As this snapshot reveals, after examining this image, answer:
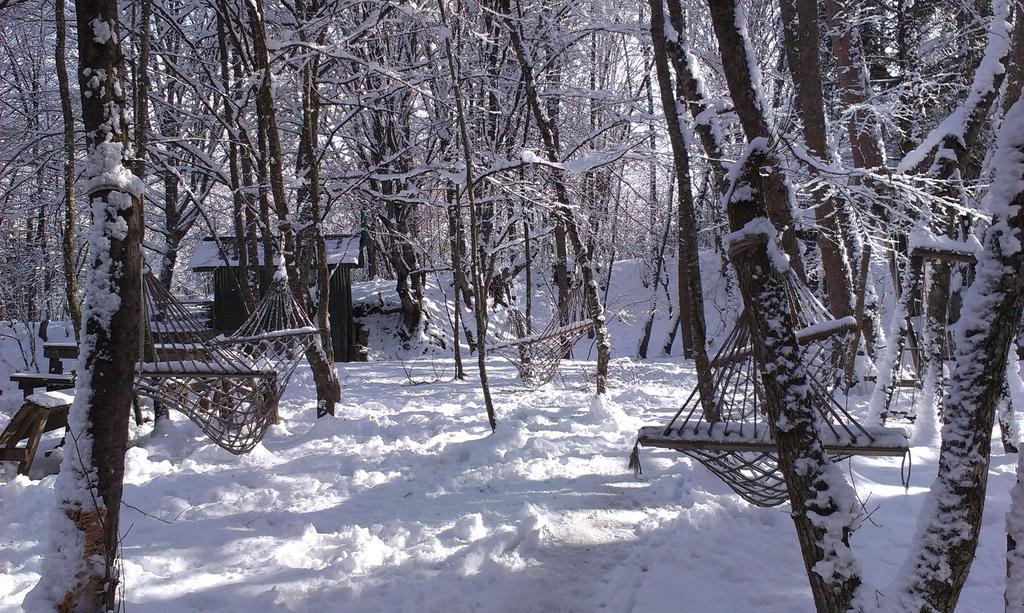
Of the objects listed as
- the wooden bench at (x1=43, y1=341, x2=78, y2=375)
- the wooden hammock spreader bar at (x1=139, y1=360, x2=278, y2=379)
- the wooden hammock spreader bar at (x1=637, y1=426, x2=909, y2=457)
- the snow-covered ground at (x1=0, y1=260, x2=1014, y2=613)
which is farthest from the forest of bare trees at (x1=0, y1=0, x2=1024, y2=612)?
the wooden bench at (x1=43, y1=341, x2=78, y2=375)

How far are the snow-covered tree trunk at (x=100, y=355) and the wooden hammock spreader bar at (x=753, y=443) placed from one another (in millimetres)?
2057

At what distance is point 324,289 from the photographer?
5465 mm

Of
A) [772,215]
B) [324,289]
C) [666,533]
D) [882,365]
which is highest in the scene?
[772,215]

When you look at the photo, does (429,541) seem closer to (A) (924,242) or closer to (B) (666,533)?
(B) (666,533)

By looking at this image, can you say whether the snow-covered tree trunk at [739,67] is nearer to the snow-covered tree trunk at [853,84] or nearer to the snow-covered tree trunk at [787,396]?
the snow-covered tree trunk at [787,396]

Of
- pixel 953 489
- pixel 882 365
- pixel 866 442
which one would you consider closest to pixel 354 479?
pixel 866 442

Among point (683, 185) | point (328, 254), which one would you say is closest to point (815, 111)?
point (683, 185)

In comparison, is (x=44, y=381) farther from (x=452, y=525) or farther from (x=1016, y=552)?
(x=1016, y=552)

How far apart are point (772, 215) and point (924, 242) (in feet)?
6.64

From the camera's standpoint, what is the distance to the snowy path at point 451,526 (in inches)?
103

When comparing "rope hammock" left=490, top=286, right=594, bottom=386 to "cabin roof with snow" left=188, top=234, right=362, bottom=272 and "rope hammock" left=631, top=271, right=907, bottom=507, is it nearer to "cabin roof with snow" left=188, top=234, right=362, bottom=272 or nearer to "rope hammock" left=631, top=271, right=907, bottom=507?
"rope hammock" left=631, top=271, right=907, bottom=507

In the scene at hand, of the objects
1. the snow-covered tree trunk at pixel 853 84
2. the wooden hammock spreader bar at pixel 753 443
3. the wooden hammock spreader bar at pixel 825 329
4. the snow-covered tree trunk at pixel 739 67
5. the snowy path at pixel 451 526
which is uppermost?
the snow-covered tree trunk at pixel 853 84

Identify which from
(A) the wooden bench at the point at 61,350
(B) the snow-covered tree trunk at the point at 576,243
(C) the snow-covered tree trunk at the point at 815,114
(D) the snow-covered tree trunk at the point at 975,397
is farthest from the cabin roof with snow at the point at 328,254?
(D) the snow-covered tree trunk at the point at 975,397

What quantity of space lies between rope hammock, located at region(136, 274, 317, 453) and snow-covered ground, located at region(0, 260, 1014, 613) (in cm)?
39
